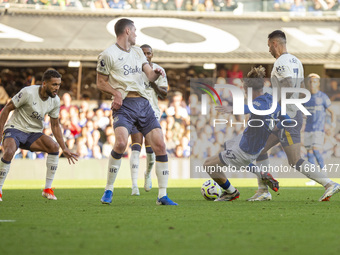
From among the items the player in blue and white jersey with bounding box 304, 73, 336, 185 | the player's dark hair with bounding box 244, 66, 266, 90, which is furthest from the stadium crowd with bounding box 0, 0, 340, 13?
the player's dark hair with bounding box 244, 66, 266, 90

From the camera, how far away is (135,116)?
8.69 meters

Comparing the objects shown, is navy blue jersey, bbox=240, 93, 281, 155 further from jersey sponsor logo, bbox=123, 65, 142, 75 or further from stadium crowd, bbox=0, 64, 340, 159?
stadium crowd, bbox=0, 64, 340, 159

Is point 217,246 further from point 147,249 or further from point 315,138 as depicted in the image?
point 315,138

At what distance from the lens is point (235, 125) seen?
2123 centimetres

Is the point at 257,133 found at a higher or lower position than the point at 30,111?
lower

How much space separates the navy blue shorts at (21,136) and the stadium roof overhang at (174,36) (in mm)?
12501

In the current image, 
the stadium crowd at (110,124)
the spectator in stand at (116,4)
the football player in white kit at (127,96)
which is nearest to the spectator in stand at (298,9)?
the stadium crowd at (110,124)

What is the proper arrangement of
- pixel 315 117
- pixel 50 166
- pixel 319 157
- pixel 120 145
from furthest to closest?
pixel 315 117, pixel 319 157, pixel 50 166, pixel 120 145

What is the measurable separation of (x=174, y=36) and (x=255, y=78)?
46.7ft

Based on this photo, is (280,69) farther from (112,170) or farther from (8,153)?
(8,153)

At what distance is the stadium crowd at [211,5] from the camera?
2347 centimetres

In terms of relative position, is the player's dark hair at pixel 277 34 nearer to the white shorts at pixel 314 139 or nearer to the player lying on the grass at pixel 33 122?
the player lying on the grass at pixel 33 122

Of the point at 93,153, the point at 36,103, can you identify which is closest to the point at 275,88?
the point at 36,103

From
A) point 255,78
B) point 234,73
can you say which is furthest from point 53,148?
point 234,73
